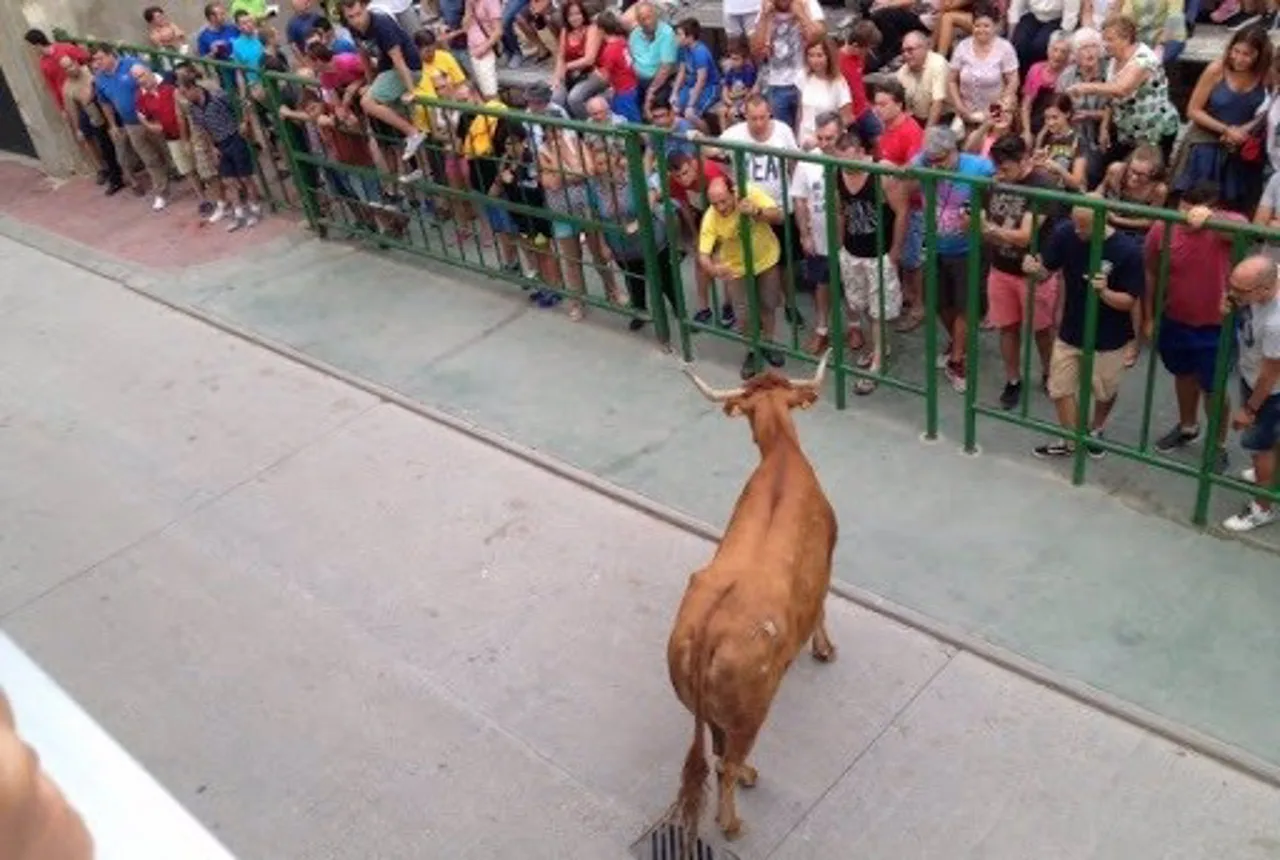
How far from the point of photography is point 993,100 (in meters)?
8.59

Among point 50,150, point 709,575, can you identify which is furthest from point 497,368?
point 50,150

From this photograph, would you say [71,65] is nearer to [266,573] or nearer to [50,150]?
[50,150]

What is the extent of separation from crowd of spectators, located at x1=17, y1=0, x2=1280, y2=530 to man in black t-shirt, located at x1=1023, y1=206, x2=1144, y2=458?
0.02m

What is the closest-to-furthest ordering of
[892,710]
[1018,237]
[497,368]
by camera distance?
[892,710]
[1018,237]
[497,368]

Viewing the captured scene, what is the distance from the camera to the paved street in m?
4.48

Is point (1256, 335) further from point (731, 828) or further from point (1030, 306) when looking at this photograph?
point (731, 828)

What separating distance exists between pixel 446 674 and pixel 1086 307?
3.59 meters

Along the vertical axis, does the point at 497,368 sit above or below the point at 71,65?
below

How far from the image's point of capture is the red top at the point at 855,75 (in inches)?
339

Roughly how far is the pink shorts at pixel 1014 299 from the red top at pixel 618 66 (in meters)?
4.49

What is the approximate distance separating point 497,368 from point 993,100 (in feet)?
13.7

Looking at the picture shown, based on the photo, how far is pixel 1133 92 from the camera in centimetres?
754

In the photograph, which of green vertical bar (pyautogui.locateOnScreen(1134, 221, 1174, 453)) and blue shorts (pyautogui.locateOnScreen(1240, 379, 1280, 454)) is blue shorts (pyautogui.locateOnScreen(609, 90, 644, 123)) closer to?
green vertical bar (pyautogui.locateOnScreen(1134, 221, 1174, 453))

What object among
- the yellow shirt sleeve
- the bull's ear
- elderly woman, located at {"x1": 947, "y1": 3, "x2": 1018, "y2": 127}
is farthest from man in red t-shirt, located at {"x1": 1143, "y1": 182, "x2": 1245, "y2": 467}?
elderly woman, located at {"x1": 947, "y1": 3, "x2": 1018, "y2": 127}
